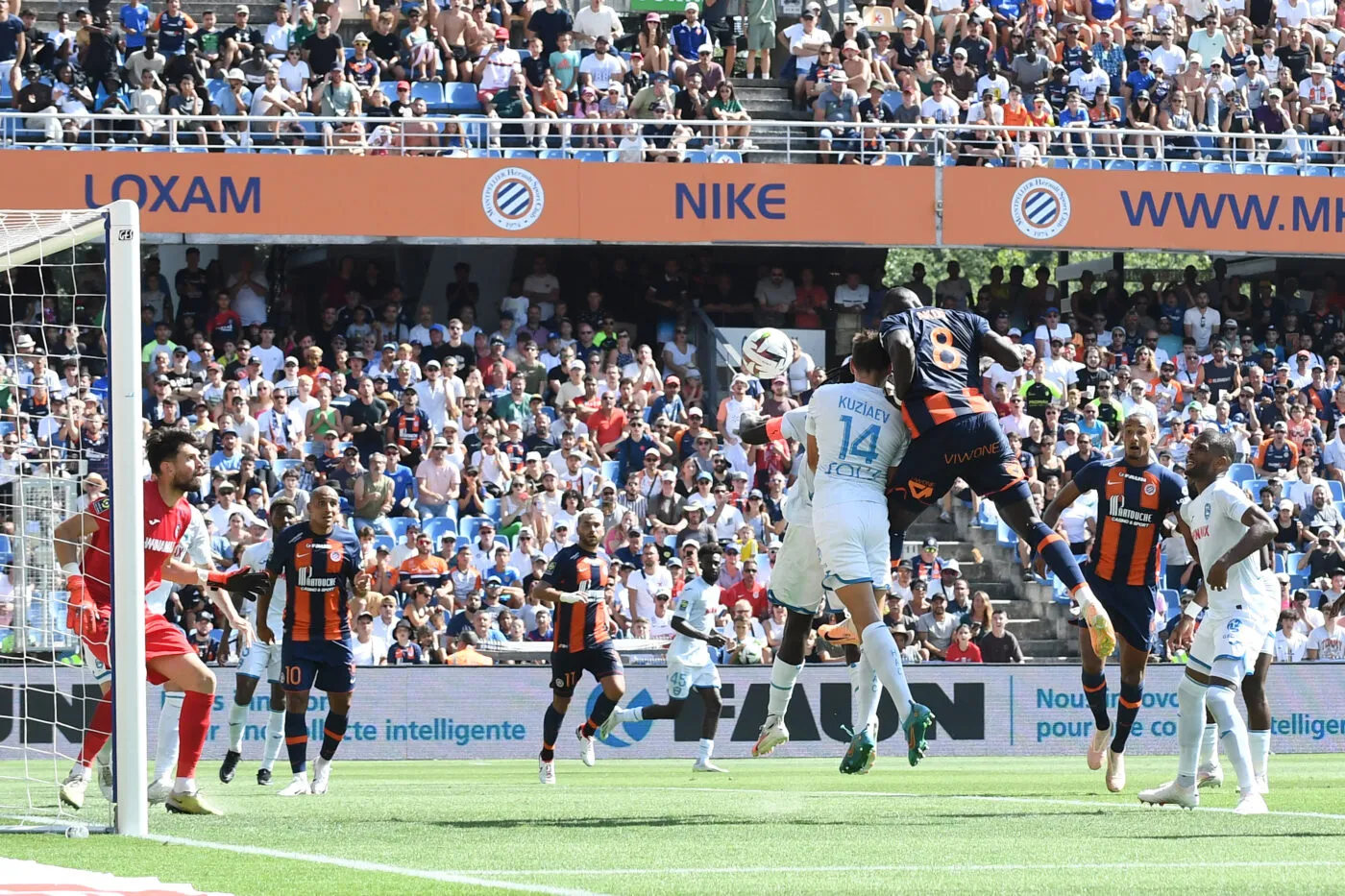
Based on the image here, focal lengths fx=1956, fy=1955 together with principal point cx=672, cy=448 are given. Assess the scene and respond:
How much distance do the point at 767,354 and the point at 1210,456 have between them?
8.24ft

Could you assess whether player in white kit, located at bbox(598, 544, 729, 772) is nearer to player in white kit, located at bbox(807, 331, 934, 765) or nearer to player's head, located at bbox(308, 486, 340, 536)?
player's head, located at bbox(308, 486, 340, 536)

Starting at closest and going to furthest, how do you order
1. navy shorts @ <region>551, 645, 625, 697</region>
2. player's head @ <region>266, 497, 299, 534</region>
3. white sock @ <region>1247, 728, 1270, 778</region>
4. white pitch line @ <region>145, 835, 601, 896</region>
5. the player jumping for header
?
white pitch line @ <region>145, 835, 601, 896</region>, the player jumping for header, white sock @ <region>1247, 728, 1270, 778</region>, player's head @ <region>266, 497, 299, 534</region>, navy shorts @ <region>551, 645, 625, 697</region>

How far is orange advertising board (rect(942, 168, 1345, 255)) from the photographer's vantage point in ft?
91.9

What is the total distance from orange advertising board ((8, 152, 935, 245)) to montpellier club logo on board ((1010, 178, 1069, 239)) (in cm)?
131

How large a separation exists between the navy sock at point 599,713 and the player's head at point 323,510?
3.25m

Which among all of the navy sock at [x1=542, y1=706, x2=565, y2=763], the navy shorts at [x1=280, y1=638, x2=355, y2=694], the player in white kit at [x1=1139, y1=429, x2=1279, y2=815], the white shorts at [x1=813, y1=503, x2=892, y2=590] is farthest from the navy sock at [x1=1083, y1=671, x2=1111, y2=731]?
the navy shorts at [x1=280, y1=638, x2=355, y2=694]

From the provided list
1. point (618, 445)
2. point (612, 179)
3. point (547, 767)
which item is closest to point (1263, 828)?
point (547, 767)

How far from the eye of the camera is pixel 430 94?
27156mm

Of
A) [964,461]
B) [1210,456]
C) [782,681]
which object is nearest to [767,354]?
[964,461]

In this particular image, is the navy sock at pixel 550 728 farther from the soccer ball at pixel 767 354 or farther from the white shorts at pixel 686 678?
the soccer ball at pixel 767 354

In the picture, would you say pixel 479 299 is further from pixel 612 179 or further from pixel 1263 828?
pixel 1263 828

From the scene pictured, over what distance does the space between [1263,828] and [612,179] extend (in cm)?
1915

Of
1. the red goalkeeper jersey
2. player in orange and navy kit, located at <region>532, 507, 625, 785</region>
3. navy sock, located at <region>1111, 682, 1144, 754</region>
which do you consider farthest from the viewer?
player in orange and navy kit, located at <region>532, 507, 625, 785</region>

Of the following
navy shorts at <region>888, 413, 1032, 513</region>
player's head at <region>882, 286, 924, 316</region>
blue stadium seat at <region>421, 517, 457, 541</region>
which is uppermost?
player's head at <region>882, 286, 924, 316</region>
